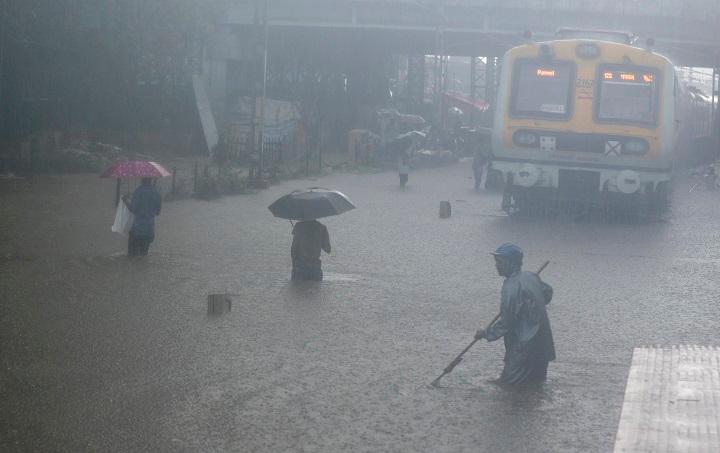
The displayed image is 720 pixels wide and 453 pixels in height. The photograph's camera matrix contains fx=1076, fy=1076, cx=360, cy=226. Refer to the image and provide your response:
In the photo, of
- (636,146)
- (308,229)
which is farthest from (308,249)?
(636,146)

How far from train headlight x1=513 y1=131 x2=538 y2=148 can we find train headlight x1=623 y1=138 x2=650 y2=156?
159cm

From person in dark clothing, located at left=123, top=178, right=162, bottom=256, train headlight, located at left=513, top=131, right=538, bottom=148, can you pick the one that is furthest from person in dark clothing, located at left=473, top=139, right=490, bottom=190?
person in dark clothing, located at left=123, top=178, right=162, bottom=256

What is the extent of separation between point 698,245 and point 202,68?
30.1 metres

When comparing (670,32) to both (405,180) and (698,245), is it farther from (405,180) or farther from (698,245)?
(698,245)

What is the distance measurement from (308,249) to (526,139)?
8.04m

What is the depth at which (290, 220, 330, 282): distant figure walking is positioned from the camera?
41.5 ft

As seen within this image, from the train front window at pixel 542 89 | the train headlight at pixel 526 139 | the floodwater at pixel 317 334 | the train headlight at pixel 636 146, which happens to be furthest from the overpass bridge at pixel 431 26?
the floodwater at pixel 317 334

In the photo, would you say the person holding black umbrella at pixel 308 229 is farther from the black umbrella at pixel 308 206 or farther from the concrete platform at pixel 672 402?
the concrete platform at pixel 672 402

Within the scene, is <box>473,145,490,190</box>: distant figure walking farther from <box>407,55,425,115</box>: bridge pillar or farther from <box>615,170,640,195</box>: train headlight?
<box>407,55,425,115</box>: bridge pillar

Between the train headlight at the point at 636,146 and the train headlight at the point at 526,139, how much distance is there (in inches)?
62.7

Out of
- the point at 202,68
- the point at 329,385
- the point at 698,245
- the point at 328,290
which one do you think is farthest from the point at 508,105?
the point at 202,68

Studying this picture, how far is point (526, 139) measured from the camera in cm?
1959

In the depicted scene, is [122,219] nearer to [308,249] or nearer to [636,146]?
[308,249]

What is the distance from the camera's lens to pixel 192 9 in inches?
1489
